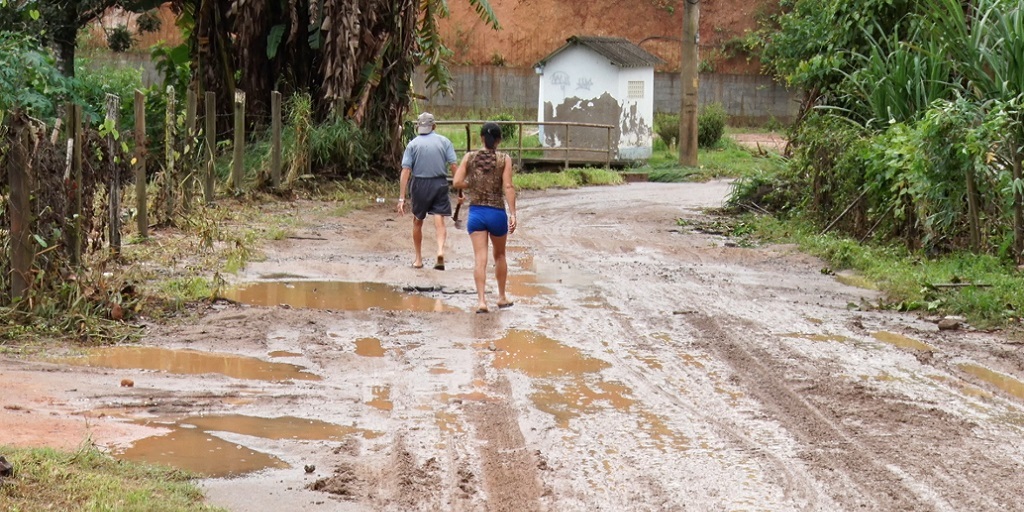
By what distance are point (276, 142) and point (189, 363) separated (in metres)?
12.5

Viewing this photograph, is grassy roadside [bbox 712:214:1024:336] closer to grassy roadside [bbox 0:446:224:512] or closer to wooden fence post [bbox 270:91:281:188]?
grassy roadside [bbox 0:446:224:512]

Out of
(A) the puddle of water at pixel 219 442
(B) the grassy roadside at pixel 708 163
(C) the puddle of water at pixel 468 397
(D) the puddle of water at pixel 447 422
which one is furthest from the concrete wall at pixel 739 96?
(A) the puddle of water at pixel 219 442

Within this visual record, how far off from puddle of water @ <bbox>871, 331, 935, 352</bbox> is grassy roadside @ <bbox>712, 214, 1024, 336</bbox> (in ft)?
2.89

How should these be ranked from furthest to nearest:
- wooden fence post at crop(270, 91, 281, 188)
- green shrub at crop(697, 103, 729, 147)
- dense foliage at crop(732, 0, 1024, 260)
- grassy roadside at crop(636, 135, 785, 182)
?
1. green shrub at crop(697, 103, 729, 147)
2. grassy roadside at crop(636, 135, 785, 182)
3. wooden fence post at crop(270, 91, 281, 188)
4. dense foliage at crop(732, 0, 1024, 260)

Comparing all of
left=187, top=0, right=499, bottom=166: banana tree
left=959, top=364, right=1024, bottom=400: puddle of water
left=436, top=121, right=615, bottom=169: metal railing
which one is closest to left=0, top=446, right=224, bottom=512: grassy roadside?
left=959, top=364, right=1024, bottom=400: puddle of water

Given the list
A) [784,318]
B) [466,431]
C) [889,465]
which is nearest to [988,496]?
[889,465]

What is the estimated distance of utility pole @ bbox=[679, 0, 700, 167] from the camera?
3128cm

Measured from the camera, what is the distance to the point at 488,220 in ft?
36.9

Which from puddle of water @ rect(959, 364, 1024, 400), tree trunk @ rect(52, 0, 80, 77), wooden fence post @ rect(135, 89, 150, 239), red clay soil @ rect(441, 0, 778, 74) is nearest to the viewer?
puddle of water @ rect(959, 364, 1024, 400)

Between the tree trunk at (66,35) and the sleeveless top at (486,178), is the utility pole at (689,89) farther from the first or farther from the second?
the sleeveless top at (486,178)

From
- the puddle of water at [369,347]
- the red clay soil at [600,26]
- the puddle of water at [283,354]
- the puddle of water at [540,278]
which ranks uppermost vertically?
the red clay soil at [600,26]

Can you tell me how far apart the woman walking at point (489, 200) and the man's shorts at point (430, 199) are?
233 centimetres

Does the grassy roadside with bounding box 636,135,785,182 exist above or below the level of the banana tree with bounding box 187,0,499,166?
below

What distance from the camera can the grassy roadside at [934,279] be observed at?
10979 mm
